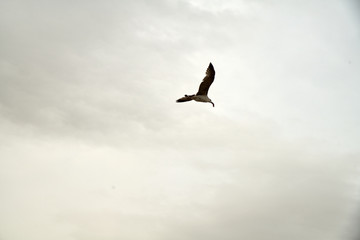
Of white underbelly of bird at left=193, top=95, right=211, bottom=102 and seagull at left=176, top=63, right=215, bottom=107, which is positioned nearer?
seagull at left=176, top=63, right=215, bottom=107

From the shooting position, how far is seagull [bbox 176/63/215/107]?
4991 centimetres

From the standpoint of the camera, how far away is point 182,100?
164 feet

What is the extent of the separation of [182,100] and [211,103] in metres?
4.59

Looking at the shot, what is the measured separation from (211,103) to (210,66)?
523 cm

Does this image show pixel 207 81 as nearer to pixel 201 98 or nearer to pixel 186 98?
pixel 201 98

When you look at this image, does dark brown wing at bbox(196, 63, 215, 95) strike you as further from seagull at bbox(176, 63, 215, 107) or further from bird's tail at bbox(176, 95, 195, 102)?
bird's tail at bbox(176, 95, 195, 102)

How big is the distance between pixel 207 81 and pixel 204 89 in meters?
1.17

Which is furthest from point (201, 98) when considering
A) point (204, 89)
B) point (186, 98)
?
point (186, 98)

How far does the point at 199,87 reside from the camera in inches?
2004

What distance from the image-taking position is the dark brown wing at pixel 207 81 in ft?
164

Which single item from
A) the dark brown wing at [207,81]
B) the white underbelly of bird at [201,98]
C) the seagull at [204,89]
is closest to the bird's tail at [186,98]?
the seagull at [204,89]

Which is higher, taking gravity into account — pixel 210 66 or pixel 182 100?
pixel 210 66

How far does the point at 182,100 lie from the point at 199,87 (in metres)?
2.84

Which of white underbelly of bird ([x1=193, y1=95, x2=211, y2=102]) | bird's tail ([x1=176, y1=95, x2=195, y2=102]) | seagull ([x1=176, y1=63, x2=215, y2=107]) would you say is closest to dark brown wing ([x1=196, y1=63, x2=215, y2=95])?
seagull ([x1=176, y1=63, x2=215, y2=107])
